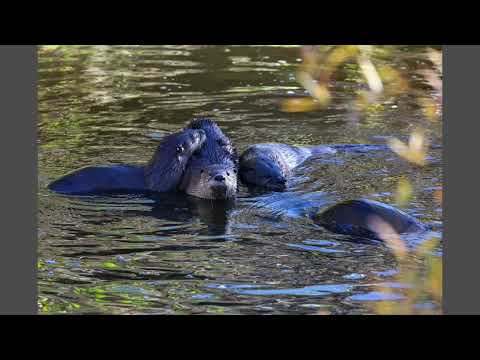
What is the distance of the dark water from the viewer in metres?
6.45

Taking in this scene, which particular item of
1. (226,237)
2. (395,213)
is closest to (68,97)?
(226,237)

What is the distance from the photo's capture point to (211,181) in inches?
349

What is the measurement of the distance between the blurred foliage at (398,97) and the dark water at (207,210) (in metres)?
0.15

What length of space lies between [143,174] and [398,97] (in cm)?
573

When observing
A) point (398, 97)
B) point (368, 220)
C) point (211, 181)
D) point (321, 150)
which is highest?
point (398, 97)

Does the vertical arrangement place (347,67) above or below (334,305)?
above

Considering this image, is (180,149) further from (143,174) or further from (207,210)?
(207,210)

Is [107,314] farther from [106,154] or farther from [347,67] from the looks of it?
[347,67]

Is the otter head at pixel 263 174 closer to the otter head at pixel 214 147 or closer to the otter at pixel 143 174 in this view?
the otter head at pixel 214 147

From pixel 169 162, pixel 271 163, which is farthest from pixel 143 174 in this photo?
pixel 271 163

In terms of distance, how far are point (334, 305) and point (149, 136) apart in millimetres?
5552

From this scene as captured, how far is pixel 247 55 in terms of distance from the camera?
16391mm

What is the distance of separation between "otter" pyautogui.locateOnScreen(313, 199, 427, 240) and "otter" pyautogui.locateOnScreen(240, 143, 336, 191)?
5.25 ft

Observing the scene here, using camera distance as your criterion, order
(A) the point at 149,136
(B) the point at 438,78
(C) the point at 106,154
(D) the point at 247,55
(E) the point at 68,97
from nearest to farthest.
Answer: (C) the point at 106,154, (A) the point at 149,136, (E) the point at 68,97, (B) the point at 438,78, (D) the point at 247,55
